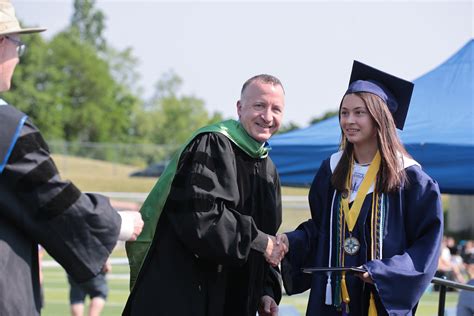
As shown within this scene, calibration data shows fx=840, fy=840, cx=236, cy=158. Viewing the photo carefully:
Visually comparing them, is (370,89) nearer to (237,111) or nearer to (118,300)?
(237,111)

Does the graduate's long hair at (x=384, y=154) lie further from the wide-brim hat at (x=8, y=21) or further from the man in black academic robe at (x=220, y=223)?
the wide-brim hat at (x=8, y=21)

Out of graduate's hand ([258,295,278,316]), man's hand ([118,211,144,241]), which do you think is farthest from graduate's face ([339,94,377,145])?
man's hand ([118,211,144,241])

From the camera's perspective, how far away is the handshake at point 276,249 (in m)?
4.64

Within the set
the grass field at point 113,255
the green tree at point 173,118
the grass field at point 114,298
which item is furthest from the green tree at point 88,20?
the grass field at point 114,298

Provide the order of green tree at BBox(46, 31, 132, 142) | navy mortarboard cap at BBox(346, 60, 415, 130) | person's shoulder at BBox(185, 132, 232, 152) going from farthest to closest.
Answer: green tree at BBox(46, 31, 132, 142)
person's shoulder at BBox(185, 132, 232, 152)
navy mortarboard cap at BBox(346, 60, 415, 130)

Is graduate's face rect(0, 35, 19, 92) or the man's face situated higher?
graduate's face rect(0, 35, 19, 92)

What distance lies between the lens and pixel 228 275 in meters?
4.86

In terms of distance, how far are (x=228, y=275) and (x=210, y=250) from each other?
45cm

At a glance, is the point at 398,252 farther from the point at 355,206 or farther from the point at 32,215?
the point at 32,215

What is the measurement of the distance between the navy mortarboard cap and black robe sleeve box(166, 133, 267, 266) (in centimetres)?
81

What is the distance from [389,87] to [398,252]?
93cm

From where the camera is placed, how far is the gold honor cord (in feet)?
14.3

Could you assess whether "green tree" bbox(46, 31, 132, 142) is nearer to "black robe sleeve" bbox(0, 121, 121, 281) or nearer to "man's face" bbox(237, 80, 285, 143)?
"man's face" bbox(237, 80, 285, 143)

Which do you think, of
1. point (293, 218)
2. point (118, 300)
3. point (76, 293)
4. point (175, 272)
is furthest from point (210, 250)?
point (293, 218)
